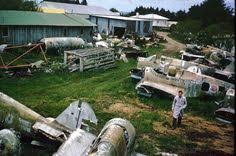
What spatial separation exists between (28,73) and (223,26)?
41.5m

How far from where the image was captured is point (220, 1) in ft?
268

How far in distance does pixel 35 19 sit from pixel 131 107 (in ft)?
72.1

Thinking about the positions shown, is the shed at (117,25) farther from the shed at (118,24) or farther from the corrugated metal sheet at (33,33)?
the corrugated metal sheet at (33,33)

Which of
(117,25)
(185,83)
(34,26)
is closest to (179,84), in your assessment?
(185,83)

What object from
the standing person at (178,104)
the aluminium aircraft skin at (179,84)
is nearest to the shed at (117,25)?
the aluminium aircraft skin at (179,84)

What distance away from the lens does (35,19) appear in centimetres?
3728

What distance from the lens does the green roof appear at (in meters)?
34.2

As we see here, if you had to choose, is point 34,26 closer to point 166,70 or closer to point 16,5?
point 16,5

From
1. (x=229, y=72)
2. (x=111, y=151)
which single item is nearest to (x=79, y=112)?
(x=111, y=151)

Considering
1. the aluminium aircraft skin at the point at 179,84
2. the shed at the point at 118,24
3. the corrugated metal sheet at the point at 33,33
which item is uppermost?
the shed at the point at 118,24

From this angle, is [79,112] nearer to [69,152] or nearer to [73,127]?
[73,127]

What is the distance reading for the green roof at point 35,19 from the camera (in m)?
34.2

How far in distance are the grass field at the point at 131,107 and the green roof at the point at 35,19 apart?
11591 mm

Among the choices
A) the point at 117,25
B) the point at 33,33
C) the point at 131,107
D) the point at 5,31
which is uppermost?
the point at 117,25
